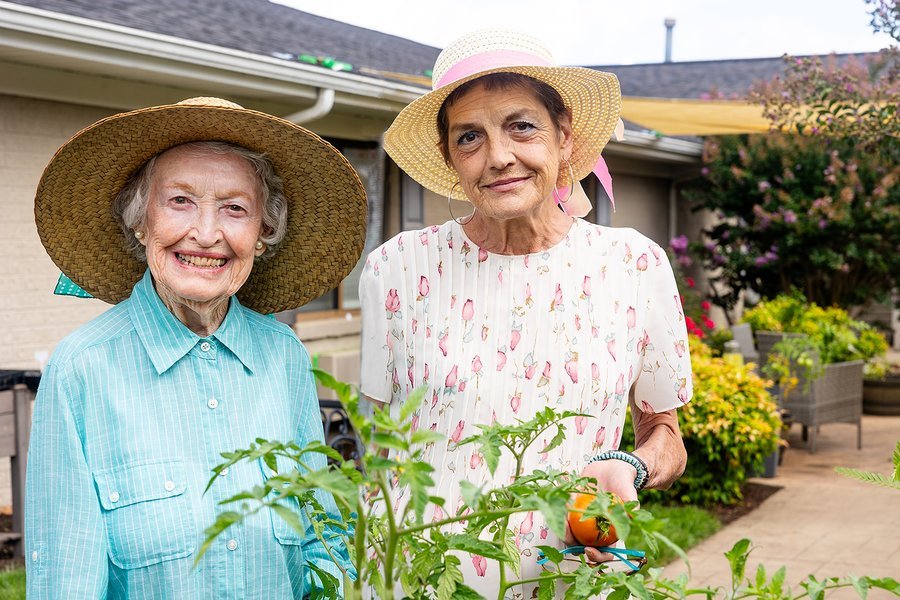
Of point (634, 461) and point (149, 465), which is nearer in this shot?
point (149, 465)

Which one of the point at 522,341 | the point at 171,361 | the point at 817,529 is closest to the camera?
the point at 171,361

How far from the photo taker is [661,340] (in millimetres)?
2166

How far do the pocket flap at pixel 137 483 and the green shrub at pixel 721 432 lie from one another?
4.81 meters

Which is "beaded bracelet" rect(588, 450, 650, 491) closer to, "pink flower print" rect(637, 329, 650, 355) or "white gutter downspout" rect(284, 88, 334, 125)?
"pink flower print" rect(637, 329, 650, 355)

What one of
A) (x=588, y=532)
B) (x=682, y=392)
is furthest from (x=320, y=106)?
(x=588, y=532)

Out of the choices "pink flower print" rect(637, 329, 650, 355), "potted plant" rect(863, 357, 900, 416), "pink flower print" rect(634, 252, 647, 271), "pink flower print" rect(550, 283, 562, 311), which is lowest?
"potted plant" rect(863, 357, 900, 416)

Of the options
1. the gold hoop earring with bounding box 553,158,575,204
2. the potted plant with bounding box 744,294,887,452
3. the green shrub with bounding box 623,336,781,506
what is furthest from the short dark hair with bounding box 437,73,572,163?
→ the potted plant with bounding box 744,294,887,452

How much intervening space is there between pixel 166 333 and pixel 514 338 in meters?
0.70

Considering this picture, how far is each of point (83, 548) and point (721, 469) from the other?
5.72 metres

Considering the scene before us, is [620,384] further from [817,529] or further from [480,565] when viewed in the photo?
[817,529]

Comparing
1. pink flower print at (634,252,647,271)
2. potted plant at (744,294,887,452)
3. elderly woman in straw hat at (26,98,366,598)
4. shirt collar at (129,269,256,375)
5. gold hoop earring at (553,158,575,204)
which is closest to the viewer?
elderly woman in straw hat at (26,98,366,598)

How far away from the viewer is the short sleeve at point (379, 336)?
2209 millimetres

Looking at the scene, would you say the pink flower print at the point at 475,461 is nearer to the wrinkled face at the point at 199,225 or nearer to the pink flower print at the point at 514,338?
the pink flower print at the point at 514,338

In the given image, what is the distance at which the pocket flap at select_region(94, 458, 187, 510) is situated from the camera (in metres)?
1.69
